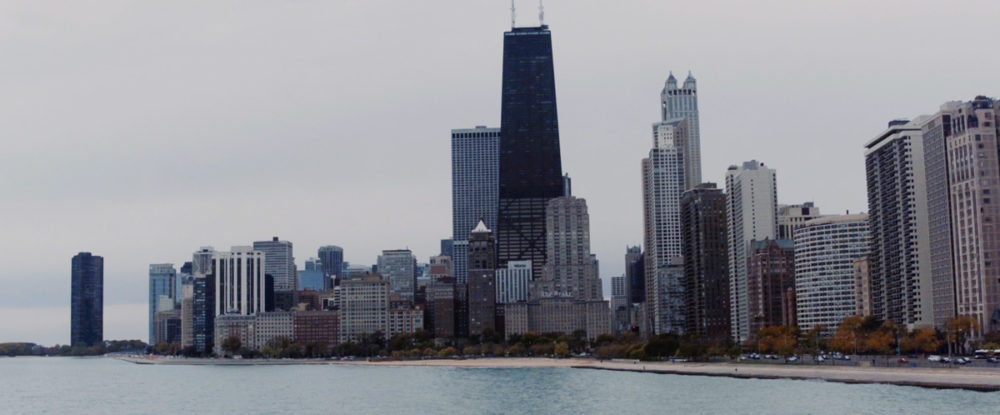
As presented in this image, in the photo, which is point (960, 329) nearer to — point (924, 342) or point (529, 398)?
point (924, 342)

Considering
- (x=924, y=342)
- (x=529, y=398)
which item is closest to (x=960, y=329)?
(x=924, y=342)

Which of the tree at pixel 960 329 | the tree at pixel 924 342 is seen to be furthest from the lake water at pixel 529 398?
the tree at pixel 960 329

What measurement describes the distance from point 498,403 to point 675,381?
42.3 meters

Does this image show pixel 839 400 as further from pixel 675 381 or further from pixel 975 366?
pixel 675 381

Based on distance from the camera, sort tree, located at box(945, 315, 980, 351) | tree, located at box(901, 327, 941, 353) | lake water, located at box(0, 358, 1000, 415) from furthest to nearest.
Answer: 1. tree, located at box(901, 327, 941, 353)
2. tree, located at box(945, 315, 980, 351)
3. lake water, located at box(0, 358, 1000, 415)

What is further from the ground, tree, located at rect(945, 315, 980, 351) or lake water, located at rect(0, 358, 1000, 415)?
tree, located at rect(945, 315, 980, 351)

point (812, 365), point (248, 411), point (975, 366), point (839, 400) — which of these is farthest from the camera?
point (812, 365)

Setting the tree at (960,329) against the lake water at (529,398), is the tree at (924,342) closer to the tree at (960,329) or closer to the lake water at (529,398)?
the tree at (960,329)

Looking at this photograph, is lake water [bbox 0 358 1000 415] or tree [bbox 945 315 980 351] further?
tree [bbox 945 315 980 351]

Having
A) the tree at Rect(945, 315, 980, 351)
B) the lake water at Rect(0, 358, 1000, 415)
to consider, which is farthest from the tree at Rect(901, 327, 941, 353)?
the lake water at Rect(0, 358, 1000, 415)

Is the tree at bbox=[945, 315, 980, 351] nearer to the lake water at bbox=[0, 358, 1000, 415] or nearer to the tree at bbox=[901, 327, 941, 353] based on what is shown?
the tree at bbox=[901, 327, 941, 353]

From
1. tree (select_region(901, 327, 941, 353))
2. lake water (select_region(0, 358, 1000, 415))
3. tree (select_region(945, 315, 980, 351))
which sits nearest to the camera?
lake water (select_region(0, 358, 1000, 415))

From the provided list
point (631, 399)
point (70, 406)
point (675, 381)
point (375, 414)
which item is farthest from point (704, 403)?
point (70, 406)

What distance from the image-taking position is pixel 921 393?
414 feet
